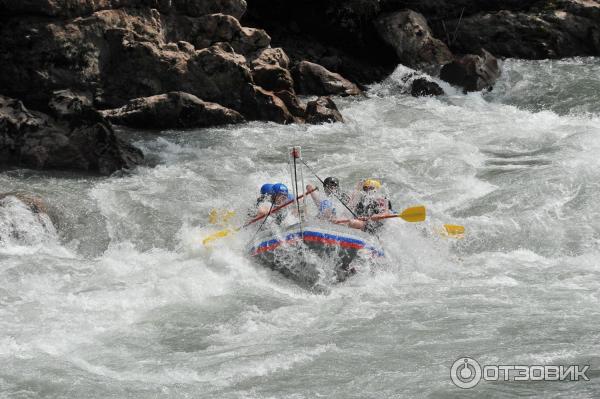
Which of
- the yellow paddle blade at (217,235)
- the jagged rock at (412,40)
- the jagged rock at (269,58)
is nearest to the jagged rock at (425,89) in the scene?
the jagged rock at (412,40)

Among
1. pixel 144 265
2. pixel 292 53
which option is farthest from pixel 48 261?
pixel 292 53

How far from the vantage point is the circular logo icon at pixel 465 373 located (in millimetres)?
6488

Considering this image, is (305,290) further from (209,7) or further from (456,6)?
(456,6)

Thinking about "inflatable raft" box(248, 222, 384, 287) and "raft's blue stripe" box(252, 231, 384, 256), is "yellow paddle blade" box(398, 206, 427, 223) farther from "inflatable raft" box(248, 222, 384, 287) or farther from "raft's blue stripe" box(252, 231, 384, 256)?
"inflatable raft" box(248, 222, 384, 287)

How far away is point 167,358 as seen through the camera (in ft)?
24.2

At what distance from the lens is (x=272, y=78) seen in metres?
16.5

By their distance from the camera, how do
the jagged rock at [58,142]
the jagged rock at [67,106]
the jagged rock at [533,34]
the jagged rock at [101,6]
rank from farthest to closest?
1. the jagged rock at [533,34]
2. the jagged rock at [101,6]
3. the jagged rock at [67,106]
4. the jagged rock at [58,142]

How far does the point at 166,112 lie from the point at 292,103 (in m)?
2.56

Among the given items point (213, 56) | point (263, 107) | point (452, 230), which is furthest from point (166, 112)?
point (452, 230)

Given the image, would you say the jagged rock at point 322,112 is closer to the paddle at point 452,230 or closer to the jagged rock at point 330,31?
the jagged rock at point 330,31

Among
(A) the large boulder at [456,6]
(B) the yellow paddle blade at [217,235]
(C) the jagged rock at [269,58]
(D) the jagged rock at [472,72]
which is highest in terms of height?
(A) the large boulder at [456,6]

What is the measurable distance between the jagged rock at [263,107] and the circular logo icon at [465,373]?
30.9ft

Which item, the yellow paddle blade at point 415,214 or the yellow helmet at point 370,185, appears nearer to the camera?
the yellow paddle blade at point 415,214

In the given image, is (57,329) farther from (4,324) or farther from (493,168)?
(493,168)
